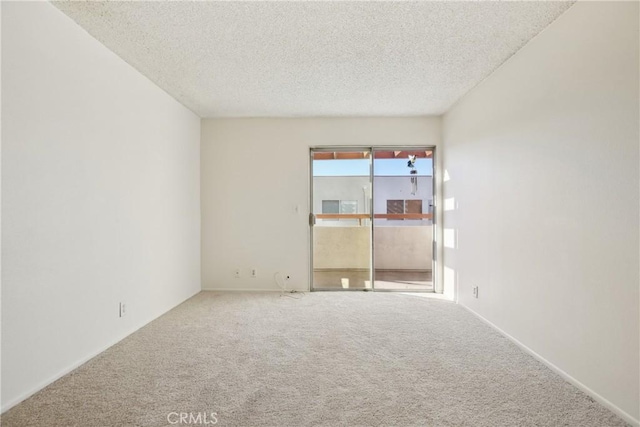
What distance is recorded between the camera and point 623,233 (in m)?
1.64

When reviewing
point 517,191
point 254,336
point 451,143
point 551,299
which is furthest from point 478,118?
point 254,336

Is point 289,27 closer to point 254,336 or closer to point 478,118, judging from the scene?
point 478,118

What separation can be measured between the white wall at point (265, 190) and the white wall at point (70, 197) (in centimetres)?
106

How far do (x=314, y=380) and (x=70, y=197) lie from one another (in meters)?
2.08

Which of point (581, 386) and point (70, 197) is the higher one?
point (70, 197)

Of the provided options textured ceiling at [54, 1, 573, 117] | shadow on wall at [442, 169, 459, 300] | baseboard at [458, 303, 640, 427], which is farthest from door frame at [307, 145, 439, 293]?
baseboard at [458, 303, 640, 427]

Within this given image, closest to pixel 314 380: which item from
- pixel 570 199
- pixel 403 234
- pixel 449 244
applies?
pixel 570 199

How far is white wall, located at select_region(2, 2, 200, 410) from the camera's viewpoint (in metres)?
1.76

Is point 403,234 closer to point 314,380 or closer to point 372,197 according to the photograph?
point 372,197

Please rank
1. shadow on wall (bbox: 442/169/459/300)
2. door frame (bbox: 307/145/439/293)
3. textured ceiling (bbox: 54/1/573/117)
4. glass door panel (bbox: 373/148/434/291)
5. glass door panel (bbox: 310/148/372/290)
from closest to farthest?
textured ceiling (bbox: 54/1/573/117)
shadow on wall (bbox: 442/169/459/300)
door frame (bbox: 307/145/439/293)
glass door panel (bbox: 310/148/372/290)
glass door panel (bbox: 373/148/434/291)

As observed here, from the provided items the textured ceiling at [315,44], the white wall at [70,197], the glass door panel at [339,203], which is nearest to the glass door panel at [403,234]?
the glass door panel at [339,203]

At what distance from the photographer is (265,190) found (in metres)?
4.38

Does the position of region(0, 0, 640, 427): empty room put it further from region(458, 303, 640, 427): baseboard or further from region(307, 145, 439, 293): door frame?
region(307, 145, 439, 293): door frame

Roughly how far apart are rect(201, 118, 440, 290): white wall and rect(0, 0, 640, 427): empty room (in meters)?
0.40
